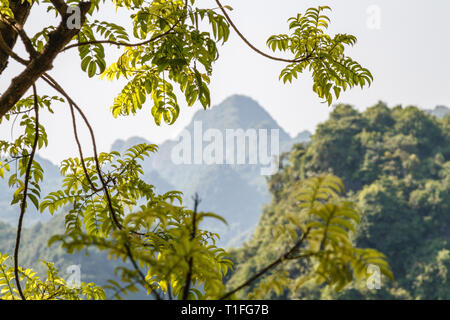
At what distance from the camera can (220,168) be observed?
94.4 meters

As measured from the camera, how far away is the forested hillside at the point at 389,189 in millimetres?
17094

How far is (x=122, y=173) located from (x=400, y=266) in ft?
61.7

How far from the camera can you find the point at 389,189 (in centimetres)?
1920

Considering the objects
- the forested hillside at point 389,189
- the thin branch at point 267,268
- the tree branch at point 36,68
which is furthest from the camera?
the forested hillside at point 389,189

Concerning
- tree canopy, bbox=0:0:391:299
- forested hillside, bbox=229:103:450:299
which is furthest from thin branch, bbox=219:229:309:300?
forested hillside, bbox=229:103:450:299

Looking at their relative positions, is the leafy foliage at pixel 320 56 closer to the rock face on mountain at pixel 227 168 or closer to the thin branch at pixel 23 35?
the thin branch at pixel 23 35

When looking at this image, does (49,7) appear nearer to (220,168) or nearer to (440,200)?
(440,200)

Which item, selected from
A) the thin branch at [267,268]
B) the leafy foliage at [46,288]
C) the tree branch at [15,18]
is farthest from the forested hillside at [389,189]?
the thin branch at [267,268]

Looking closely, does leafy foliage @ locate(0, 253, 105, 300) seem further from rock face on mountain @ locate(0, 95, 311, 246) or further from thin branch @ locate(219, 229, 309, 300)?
rock face on mountain @ locate(0, 95, 311, 246)

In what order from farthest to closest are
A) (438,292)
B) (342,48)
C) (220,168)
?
1. (220,168)
2. (438,292)
3. (342,48)

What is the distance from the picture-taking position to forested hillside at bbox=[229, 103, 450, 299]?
56.1 feet

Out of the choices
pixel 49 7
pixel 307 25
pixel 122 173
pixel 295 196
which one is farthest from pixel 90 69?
pixel 295 196
